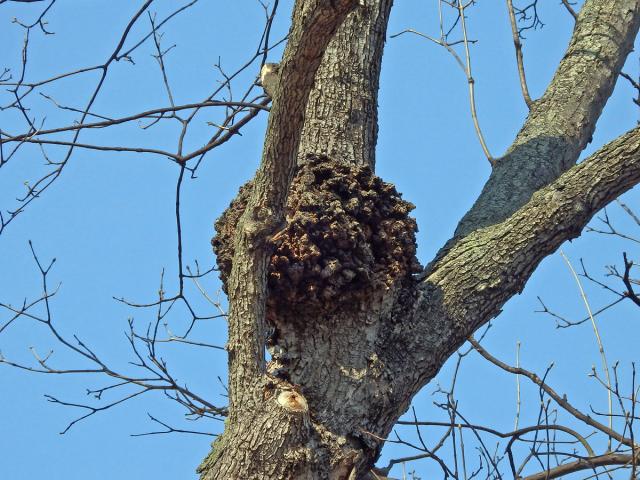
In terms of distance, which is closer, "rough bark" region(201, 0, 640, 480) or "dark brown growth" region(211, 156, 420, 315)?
"rough bark" region(201, 0, 640, 480)

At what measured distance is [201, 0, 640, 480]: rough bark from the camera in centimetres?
220

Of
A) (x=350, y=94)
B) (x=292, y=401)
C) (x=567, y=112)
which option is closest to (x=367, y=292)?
(x=292, y=401)

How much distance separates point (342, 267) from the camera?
239 centimetres

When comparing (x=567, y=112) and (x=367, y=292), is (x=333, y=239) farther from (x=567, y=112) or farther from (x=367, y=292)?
(x=567, y=112)

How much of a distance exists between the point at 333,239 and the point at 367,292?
0.19 meters

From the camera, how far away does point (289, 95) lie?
2176 mm

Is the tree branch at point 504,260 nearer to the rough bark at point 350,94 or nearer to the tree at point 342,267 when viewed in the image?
the tree at point 342,267

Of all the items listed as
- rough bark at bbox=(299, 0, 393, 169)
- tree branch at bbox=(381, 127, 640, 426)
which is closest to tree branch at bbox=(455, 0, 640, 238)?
tree branch at bbox=(381, 127, 640, 426)

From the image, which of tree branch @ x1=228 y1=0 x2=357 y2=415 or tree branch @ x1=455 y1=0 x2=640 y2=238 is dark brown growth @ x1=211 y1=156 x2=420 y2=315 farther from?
tree branch @ x1=455 y1=0 x2=640 y2=238

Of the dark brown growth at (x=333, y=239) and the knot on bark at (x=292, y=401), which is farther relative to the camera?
the dark brown growth at (x=333, y=239)

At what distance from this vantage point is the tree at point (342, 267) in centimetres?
220

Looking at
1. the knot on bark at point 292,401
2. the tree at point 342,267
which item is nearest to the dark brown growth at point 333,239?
the tree at point 342,267

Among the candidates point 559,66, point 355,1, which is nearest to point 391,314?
point 355,1

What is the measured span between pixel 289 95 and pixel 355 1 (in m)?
0.31
